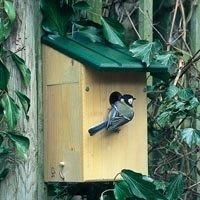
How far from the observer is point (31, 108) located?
10.0 ft

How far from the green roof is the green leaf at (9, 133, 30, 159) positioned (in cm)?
35

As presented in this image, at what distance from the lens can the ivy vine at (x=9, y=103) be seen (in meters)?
2.90

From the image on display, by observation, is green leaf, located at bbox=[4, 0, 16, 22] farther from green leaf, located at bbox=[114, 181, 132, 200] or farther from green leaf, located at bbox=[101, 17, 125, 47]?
green leaf, located at bbox=[114, 181, 132, 200]

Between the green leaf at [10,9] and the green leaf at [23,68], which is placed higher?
the green leaf at [10,9]

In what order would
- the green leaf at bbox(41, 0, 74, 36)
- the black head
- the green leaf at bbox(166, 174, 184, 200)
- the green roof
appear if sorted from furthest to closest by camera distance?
the green leaf at bbox(166, 174, 184, 200)
the green leaf at bbox(41, 0, 74, 36)
the black head
the green roof

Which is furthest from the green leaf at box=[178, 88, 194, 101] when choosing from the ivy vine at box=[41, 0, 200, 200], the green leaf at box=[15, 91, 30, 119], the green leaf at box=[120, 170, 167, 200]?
the green leaf at box=[15, 91, 30, 119]

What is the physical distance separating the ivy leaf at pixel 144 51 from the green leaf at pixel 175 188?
0.54 m

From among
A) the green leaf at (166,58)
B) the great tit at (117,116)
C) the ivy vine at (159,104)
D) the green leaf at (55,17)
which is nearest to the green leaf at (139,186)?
the ivy vine at (159,104)

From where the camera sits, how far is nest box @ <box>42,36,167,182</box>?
2.89 metres

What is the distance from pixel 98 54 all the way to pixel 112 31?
8.4 inches

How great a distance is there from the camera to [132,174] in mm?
2932

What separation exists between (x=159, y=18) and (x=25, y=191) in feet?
4.58

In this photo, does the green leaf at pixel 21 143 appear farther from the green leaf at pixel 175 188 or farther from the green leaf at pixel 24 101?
the green leaf at pixel 175 188

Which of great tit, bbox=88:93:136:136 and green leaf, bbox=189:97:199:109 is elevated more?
green leaf, bbox=189:97:199:109
